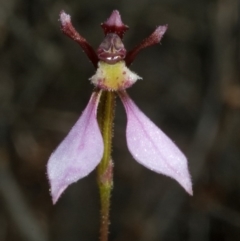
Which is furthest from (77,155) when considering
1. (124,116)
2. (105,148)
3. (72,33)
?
(124,116)

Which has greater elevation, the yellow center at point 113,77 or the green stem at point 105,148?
the yellow center at point 113,77

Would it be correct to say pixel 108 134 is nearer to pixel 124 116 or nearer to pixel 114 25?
pixel 114 25

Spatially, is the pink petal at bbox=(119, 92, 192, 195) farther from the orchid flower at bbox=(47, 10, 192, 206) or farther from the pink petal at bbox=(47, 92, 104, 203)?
the pink petal at bbox=(47, 92, 104, 203)

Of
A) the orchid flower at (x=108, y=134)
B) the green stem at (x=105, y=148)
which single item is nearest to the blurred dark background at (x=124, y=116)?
the green stem at (x=105, y=148)

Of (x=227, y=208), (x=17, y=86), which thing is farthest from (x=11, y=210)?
(x=227, y=208)

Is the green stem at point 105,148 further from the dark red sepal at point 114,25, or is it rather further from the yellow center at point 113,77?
the dark red sepal at point 114,25

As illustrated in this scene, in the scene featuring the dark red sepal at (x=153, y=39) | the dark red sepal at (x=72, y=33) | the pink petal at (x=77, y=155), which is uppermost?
the dark red sepal at (x=153, y=39)

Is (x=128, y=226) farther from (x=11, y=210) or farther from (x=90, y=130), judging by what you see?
(x=90, y=130)

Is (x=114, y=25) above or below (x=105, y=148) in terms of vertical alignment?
above
